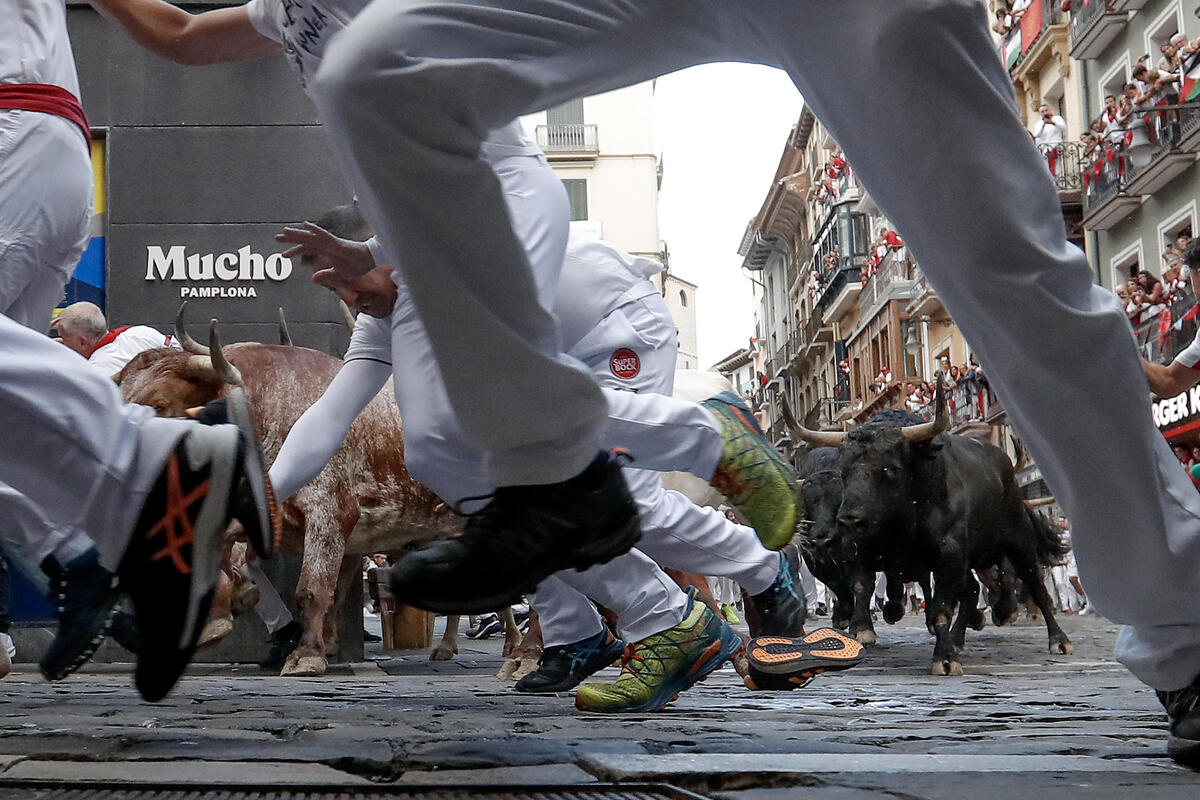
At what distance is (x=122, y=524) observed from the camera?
99.0 inches

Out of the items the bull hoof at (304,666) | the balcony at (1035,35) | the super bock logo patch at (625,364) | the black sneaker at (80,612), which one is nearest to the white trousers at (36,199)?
the black sneaker at (80,612)

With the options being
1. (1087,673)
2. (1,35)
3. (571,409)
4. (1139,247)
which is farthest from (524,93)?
(1139,247)

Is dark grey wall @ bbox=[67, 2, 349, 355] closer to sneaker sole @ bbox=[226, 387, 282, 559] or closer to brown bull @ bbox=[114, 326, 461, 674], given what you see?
brown bull @ bbox=[114, 326, 461, 674]

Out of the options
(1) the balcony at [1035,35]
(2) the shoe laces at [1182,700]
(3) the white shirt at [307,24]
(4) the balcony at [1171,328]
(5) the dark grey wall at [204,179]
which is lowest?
(2) the shoe laces at [1182,700]

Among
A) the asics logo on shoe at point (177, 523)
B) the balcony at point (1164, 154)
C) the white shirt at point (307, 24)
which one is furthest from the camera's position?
the balcony at point (1164, 154)

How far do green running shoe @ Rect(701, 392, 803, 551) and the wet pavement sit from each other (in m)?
0.47

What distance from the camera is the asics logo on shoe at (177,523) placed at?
7.98 ft

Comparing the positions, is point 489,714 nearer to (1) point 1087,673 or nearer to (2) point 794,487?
(2) point 794,487

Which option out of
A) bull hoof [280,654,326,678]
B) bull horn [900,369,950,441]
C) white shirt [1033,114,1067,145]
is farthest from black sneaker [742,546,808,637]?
white shirt [1033,114,1067,145]

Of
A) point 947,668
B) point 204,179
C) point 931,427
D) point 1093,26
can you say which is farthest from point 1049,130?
point 947,668

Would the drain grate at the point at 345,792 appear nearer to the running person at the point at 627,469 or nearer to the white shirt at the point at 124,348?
the running person at the point at 627,469

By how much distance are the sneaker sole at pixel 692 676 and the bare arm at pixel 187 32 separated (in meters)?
1.84

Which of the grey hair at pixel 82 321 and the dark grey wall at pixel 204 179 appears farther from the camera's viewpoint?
the dark grey wall at pixel 204 179

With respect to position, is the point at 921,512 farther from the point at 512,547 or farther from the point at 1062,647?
the point at 512,547
